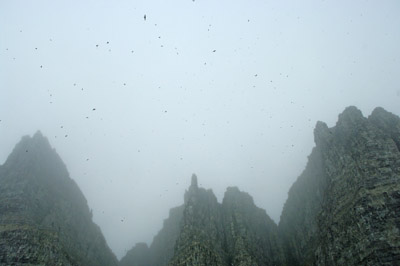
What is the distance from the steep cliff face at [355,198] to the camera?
4678cm

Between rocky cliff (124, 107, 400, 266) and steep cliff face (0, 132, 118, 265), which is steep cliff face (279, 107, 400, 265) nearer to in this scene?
rocky cliff (124, 107, 400, 266)

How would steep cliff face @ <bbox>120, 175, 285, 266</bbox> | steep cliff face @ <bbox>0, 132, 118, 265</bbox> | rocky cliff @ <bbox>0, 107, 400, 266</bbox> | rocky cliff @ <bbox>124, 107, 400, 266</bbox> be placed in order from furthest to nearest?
1. steep cliff face @ <bbox>120, 175, 285, 266</bbox>
2. steep cliff face @ <bbox>0, 132, 118, 265</bbox>
3. rocky cliff @ <bbox>0, 107, 400, 266</bbox>
4. rocky cliff @ <bbox>124, 107, 400, 266</bbox>

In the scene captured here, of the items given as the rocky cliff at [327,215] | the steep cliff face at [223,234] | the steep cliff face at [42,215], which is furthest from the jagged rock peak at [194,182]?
the steep cliff face at [42,215]

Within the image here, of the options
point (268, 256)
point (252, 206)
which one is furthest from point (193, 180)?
point (268, 256)

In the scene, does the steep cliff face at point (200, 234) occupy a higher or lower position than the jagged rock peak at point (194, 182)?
lower

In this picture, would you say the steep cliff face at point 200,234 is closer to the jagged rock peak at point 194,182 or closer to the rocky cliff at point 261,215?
the jagged rock peak at point 194,182

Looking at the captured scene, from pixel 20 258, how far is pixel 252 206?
7629cm

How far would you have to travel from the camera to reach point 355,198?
175 ft

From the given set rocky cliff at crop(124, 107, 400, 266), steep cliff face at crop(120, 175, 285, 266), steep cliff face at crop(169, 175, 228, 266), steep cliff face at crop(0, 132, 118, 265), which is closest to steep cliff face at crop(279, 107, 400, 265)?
rocky cliff at crop(124, 107, 400, 266)

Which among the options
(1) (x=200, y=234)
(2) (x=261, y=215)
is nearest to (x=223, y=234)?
(1) (x=200, y=234)

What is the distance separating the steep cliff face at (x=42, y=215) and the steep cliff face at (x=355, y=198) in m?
59.9

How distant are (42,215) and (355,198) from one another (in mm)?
79226

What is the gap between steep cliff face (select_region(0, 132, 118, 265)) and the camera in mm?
58031

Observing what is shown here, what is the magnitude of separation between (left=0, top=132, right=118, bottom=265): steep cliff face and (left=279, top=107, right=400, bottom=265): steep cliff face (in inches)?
2358
